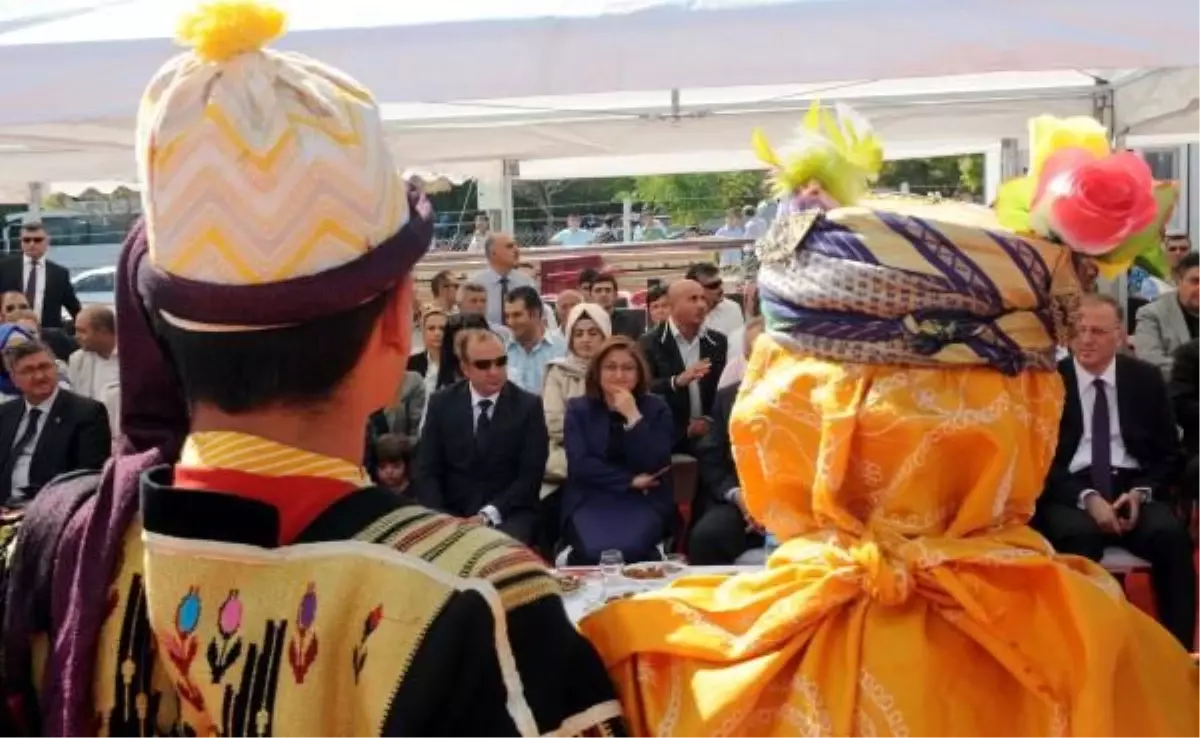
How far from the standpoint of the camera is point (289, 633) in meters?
1.16

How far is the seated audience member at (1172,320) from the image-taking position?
22.5 feet

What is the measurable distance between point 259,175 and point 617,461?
16.1 feet

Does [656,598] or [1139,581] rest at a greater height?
[656,598]

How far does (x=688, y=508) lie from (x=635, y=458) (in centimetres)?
78

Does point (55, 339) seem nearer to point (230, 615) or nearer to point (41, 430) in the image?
point (41, 430)

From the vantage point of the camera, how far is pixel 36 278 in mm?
10500

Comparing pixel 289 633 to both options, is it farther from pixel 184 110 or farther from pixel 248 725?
pixel 184 110

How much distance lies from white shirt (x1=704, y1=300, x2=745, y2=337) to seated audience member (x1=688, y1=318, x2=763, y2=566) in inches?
91.3

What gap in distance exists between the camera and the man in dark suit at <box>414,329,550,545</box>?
6.05 metres

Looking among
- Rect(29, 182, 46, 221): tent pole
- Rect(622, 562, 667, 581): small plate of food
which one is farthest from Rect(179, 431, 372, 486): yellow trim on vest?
Rect(29, 182, 46, 221): tent pole

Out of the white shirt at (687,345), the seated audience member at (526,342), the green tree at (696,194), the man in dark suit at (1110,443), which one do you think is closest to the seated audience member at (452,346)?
the seated audience member at (526,342)

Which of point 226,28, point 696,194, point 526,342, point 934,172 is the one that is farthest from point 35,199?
point 696,194

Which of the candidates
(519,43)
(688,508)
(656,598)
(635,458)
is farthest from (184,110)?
(688,508)

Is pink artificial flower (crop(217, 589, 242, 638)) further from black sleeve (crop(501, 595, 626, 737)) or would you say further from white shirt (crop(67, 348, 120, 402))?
white shirt (crop(67, 348, 120, 402))
